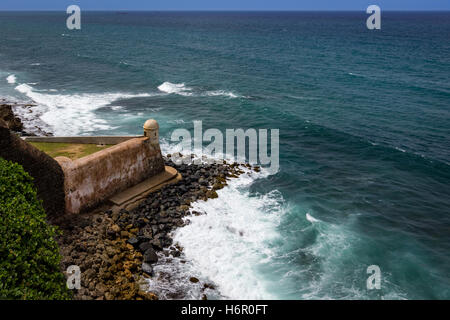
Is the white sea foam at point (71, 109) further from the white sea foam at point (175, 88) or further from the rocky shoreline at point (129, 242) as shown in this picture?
the rocky shoreline at point (129, 242)

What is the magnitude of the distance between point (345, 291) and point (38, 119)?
3157 centimetres

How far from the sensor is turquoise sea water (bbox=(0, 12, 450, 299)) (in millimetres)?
16984

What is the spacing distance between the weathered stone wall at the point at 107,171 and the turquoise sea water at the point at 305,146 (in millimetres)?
3874

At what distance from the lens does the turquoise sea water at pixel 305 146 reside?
1698 centimetres

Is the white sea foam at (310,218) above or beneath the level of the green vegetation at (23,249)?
beneath

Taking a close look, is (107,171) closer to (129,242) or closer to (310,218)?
(129,242)

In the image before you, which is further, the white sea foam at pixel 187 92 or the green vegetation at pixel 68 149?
the white sea foam at pixel 187 92

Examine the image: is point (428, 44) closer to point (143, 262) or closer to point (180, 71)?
point (180, 71)

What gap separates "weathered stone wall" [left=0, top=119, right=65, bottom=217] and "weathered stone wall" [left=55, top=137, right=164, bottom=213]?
436mm

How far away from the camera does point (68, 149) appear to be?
20.5m

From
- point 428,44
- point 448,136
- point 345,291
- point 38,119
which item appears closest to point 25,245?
point 345,291
